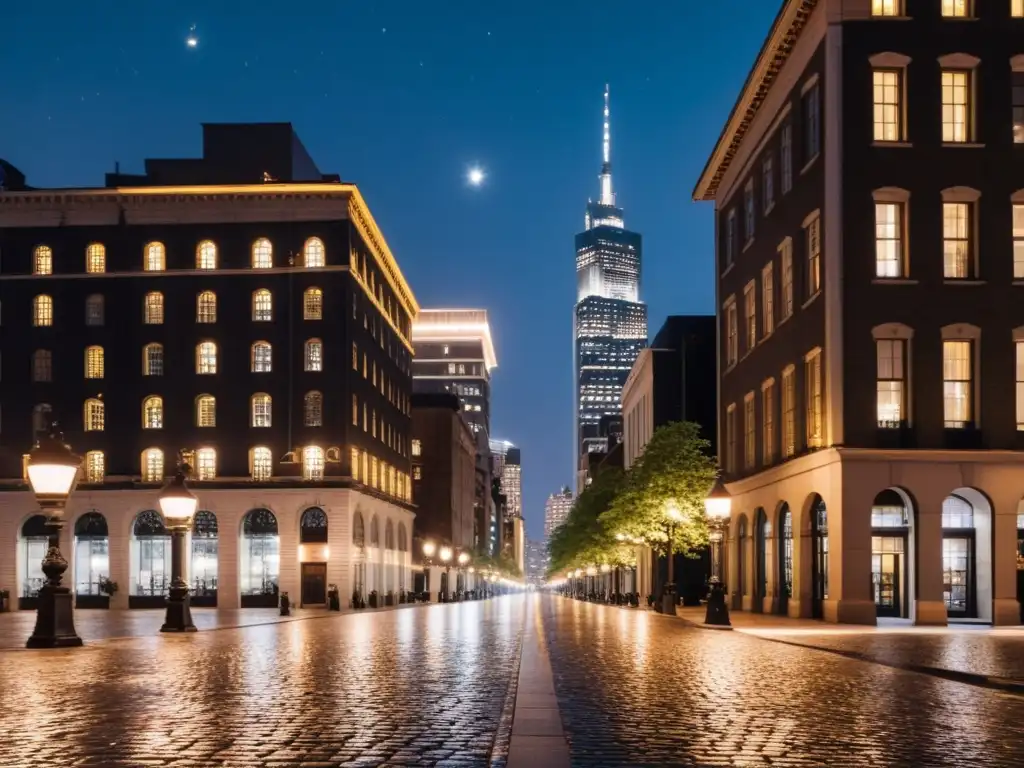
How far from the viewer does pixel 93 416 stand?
7625 cm

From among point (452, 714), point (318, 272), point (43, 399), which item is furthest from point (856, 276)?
point (43, 399)

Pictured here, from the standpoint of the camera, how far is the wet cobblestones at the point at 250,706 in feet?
31.0

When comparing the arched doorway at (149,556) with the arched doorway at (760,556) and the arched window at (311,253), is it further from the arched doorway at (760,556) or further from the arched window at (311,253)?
the arched doorway at (760,556)

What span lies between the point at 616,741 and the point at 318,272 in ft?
220

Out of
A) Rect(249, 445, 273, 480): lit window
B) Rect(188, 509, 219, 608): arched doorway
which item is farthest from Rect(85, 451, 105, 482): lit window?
Rect(249, 445, 273, 480): lit window

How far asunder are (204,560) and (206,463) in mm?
5980

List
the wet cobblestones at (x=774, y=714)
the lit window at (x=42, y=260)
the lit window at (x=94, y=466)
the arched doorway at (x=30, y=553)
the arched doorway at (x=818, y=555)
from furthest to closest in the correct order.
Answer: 1. the lit window at (x=42, y=260)
2. the lit window at (x=94, y=466)
3. the arched doorway at (x=30, y=553)
4. the arched doorway at (x=818, y=555)
5. the wet cobblestones at (x=774, y=714)

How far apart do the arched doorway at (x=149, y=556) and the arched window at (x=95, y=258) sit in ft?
51.1

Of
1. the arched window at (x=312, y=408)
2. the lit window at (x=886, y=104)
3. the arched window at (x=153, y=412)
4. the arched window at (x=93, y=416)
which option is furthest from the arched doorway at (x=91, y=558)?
the lit window at (x=886, y=104)

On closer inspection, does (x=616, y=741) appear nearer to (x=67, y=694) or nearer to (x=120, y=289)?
(x=67, y=694)

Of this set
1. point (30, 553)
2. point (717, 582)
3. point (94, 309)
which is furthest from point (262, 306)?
point (717, 582)

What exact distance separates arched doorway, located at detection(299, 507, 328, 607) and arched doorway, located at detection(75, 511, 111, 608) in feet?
39.6

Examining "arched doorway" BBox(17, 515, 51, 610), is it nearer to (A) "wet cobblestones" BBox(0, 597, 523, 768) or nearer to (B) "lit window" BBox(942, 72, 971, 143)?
(A) "wet cobblestones" BBox(0, 597, 523, 768)

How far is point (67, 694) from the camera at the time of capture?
1403 cm
